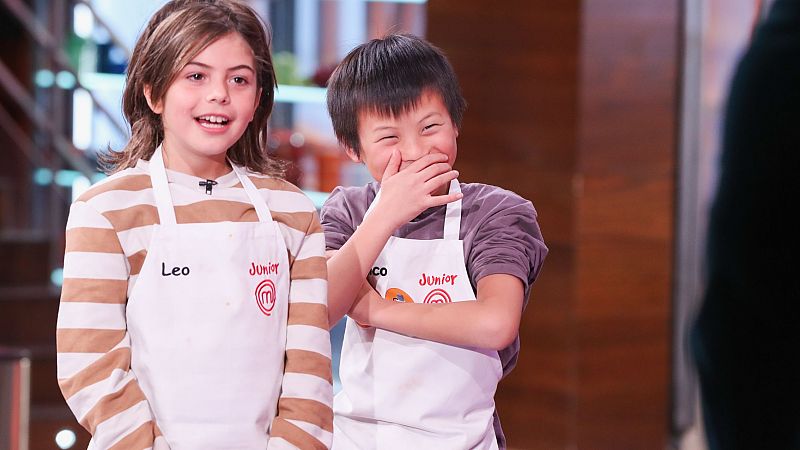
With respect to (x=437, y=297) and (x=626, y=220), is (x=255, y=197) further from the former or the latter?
(x=626, y=220)

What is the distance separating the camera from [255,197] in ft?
4.22

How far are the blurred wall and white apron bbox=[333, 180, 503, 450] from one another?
225cm

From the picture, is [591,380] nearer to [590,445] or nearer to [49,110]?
[590,445]

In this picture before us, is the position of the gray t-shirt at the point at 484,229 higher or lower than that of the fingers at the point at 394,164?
lower

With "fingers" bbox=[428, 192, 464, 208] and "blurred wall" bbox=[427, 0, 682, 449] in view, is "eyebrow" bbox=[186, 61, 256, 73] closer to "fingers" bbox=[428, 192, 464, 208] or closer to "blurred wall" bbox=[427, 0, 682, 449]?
"fingers" bbox=[428, 192, 464, 208]

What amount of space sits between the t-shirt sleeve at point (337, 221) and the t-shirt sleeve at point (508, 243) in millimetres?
177

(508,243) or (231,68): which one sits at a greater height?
(231,68)

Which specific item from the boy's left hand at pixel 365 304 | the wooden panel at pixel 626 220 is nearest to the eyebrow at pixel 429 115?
the boy's left hand at pixel 365 304

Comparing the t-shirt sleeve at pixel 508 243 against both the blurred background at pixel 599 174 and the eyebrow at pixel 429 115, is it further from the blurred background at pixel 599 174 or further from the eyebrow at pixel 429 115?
the blurred background at pixel 599 174

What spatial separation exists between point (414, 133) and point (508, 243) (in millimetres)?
187

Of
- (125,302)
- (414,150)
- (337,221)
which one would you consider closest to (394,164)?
(414,150)

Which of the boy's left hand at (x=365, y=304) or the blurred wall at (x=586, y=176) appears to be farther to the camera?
the blurred wall at (x=586, y=176)

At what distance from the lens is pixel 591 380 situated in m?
3.61

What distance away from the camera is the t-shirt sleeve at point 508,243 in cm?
132
